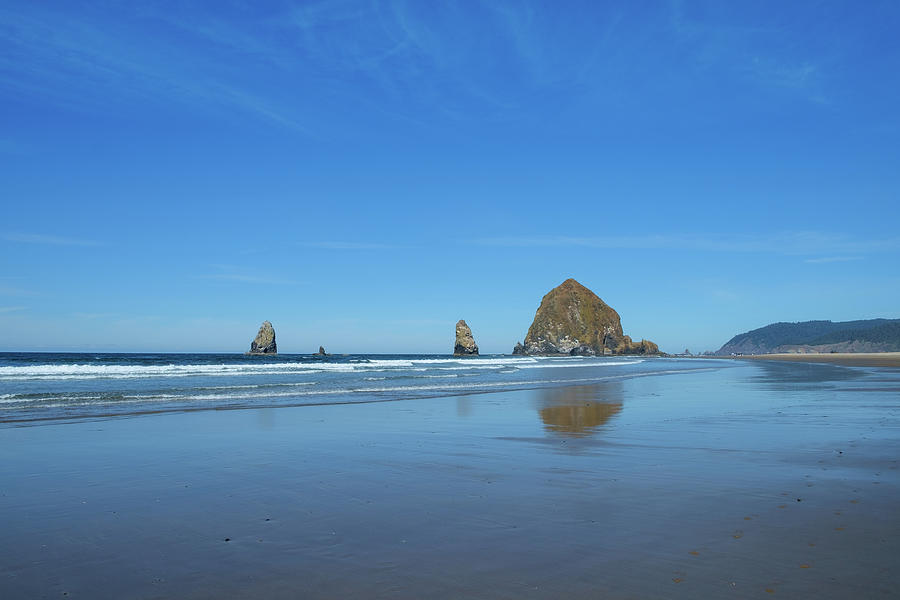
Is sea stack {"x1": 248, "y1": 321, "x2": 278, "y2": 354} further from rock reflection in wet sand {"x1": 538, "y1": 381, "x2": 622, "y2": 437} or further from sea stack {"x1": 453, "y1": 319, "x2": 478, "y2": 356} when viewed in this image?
rock reflection in wet sand {"x1": 538, "y1": 381, "x2": 622, "y2": 437}

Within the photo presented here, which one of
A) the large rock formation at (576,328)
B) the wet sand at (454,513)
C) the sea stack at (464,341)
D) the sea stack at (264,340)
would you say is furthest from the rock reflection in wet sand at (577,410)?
the large rock formation at (576,328)

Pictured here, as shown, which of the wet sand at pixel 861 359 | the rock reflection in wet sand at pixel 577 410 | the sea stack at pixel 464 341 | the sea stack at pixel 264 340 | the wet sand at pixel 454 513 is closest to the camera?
the wet sand at pixel 454 513

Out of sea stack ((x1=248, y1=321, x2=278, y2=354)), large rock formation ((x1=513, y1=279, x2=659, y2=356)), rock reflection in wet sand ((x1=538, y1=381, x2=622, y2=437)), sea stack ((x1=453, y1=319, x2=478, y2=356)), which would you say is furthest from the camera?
large rock formation ((x1=513, y1=279, x2=659, y2=356))

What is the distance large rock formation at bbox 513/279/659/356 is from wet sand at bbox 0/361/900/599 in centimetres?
16635

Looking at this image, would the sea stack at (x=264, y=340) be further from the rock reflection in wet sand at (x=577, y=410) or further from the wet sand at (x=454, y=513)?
the wet sand at (x=454, y=513)

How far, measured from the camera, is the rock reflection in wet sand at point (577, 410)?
13.5 metres

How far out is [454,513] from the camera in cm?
616

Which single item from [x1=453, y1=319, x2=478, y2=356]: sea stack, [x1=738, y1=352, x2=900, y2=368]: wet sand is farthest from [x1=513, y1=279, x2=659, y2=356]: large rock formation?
[x1=738, y1=352, x2=900, y2=368]: wet sand

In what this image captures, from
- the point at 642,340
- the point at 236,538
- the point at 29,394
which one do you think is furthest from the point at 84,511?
the point at 642,340

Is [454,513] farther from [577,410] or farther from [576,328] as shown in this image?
[576,328]

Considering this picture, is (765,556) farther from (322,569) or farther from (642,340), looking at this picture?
(642,340)

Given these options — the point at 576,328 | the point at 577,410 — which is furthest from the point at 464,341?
the point at 577,410

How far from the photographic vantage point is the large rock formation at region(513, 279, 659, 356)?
17662 centimetres

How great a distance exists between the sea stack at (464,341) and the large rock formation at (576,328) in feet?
102
